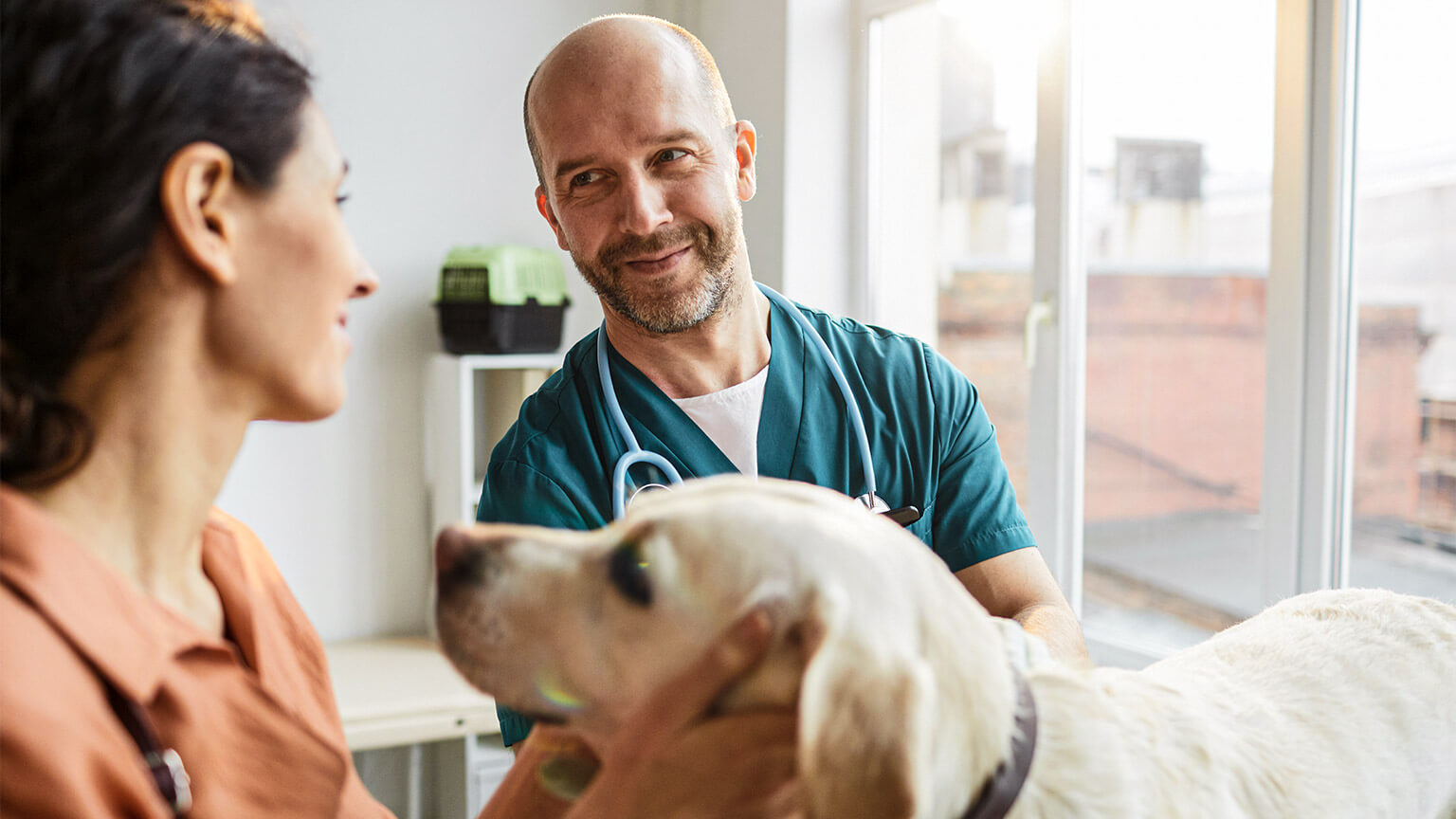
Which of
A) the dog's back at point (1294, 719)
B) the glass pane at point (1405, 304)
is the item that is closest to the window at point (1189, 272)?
the glass pane at point (1405, 304)

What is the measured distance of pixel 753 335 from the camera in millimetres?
1521

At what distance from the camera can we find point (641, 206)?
1394mm

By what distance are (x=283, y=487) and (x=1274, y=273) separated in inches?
100

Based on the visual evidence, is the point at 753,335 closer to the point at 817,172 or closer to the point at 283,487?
the point at 817,172

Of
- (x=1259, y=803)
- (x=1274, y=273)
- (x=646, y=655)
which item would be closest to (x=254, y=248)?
(x=646, y=655)

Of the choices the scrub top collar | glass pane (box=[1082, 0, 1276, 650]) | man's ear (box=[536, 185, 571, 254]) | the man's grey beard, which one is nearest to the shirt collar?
the scrub top collar

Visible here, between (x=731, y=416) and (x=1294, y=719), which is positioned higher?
(x=731, y=416)

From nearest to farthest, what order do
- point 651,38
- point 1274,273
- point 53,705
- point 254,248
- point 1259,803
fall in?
point 53,705
point 254,248
point 1259,803
point 651,38
point 1274,273

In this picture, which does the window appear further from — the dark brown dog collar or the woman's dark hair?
the woman's dark hair

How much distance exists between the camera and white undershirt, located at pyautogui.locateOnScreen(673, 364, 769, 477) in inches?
56.1

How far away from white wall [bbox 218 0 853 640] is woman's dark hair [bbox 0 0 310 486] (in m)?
2.31

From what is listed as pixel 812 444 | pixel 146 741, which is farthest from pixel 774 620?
pixel 812 444

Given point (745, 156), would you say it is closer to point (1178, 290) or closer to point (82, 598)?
point (82, 598)

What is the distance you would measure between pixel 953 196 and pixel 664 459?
6.47 ft
